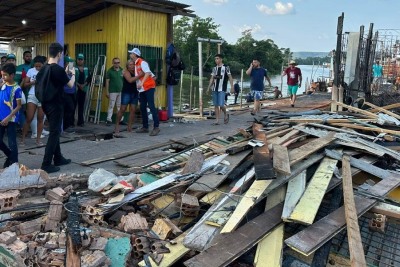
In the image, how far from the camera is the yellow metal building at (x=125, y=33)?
1030 cm

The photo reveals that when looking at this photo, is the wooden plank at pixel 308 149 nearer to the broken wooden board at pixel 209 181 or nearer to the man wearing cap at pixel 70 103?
the broken wooden board at pixel 209 181

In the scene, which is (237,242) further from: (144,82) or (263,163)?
(144,82)

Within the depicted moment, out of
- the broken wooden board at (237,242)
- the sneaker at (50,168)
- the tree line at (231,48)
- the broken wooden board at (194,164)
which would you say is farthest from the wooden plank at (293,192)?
A: the tree line at (231,48)

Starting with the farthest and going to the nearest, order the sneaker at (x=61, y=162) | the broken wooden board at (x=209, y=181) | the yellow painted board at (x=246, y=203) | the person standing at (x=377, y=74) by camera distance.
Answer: the person standing at (x=377, y=74), the sneaker at (x=61, y=162), the broken wooden board at (x=209, y=181), the yellow painted board at (x=246, y=203)

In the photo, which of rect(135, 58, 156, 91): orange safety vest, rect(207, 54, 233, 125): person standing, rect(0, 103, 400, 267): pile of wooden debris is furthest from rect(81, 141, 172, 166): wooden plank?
rect(207, 54, 233, 125): person standing

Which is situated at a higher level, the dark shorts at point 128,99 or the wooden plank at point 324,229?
the dark shorts at point 128,99

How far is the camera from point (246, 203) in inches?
170

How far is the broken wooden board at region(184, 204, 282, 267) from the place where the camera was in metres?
3.53

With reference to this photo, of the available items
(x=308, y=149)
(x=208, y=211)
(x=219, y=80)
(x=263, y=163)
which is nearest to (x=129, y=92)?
(x=219, y=80)

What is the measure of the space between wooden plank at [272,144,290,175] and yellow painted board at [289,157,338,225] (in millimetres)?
327

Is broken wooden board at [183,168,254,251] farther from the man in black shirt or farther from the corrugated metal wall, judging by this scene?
the corrugated metal wall

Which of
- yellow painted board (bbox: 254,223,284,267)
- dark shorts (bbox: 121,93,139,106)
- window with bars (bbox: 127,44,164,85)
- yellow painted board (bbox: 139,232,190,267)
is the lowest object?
yellow painted board (bbox: 139,232,190,267)

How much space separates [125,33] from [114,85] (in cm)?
139

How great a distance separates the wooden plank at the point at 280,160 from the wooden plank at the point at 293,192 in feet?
0.63
